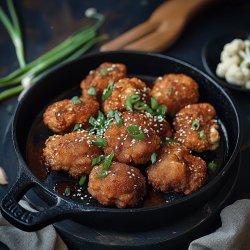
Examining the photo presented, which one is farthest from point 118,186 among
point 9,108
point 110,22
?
point 110,22

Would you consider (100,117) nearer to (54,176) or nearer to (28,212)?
(54,176)

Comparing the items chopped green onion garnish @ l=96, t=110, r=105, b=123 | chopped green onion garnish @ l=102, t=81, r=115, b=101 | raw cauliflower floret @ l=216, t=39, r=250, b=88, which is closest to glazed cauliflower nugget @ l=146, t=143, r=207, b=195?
chopped green onion garnish @ l=96, t=110, r=105, b=123

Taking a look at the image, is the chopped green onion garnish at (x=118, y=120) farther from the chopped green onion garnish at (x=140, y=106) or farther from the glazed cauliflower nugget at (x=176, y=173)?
the glazed cauliflower nugget at (x=176, y=173)

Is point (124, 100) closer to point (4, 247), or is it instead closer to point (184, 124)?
point (184, 124)

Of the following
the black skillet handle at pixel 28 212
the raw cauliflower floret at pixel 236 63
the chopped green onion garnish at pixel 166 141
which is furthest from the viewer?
the raw cauliflower floret at pixel 236 63

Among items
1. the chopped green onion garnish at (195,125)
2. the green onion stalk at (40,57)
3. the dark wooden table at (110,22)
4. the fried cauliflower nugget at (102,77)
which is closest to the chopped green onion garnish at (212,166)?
the chopped green onion garnish at (195,125)

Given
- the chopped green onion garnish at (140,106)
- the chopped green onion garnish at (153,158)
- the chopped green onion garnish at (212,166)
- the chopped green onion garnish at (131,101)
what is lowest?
the chopped green onion garnish at (212,166)

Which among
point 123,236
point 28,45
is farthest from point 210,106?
point 28,45
